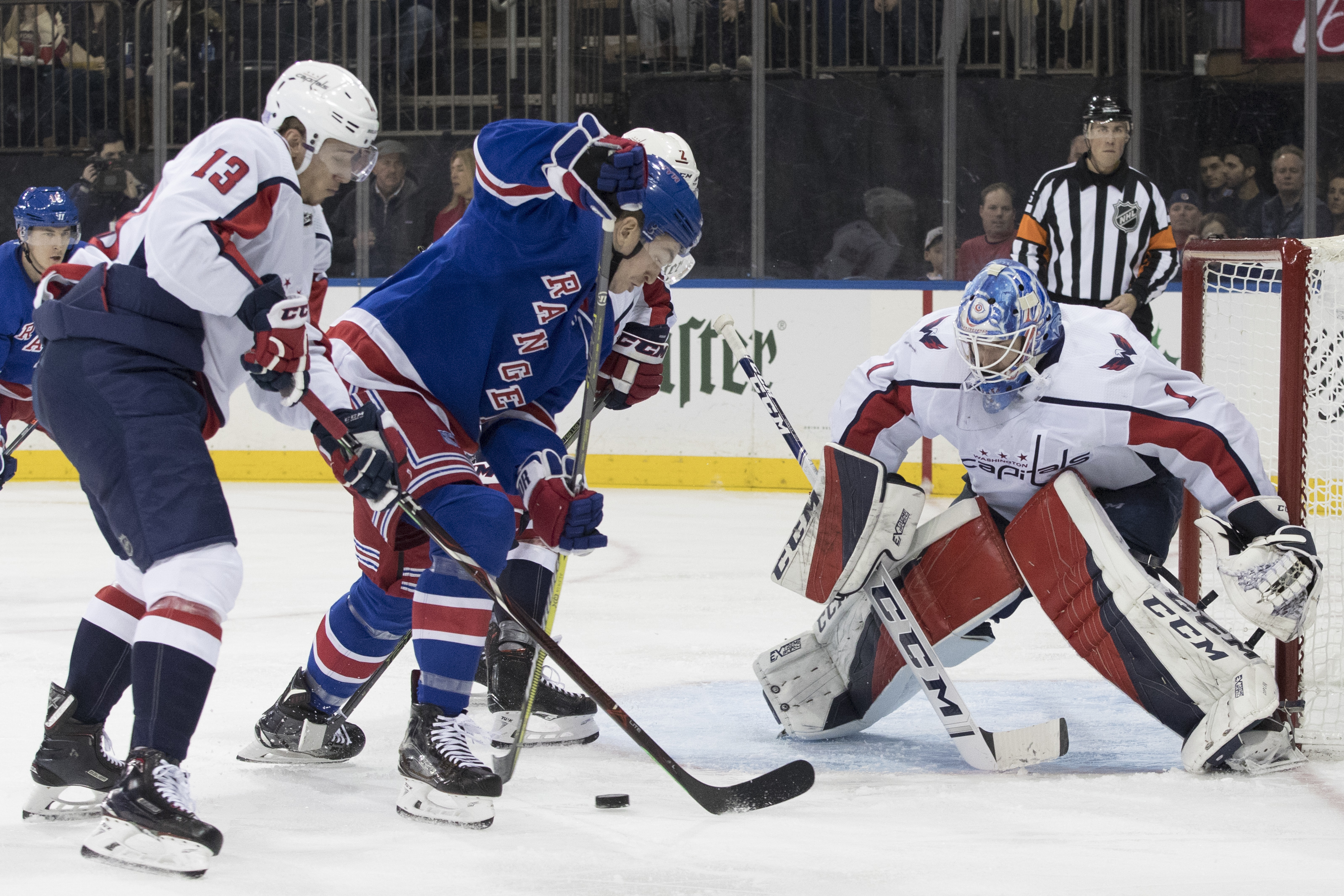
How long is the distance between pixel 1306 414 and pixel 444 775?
1.49 meters

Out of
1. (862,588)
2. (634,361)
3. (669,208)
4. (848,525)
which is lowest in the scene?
(862,588)

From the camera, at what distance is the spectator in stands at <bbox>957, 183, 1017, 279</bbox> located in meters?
6.26

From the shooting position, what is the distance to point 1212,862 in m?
1.95

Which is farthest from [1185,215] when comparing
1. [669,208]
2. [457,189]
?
[669,208]

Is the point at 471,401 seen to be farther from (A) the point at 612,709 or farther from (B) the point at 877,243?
(B) the point at 877,243

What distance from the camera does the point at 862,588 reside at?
260 cm

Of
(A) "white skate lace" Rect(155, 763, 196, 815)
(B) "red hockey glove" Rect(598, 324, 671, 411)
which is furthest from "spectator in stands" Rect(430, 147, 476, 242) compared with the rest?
(A) "white skate lace" Rect(155, 763, 196, 815)

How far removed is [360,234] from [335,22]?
0.91m

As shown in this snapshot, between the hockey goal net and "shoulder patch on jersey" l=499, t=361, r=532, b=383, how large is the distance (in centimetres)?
121

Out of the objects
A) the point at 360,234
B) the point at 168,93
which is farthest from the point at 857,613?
the point at 168,93

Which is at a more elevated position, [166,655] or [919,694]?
[166,655]

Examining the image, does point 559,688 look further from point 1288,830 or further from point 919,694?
point 1288,830

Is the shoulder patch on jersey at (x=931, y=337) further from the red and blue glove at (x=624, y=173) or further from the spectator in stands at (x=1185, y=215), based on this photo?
the spectator in stands at (x=1185, y=215)

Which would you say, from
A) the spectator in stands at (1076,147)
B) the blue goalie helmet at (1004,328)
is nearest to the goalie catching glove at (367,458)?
the blue goalie helmet at (1004,328)
